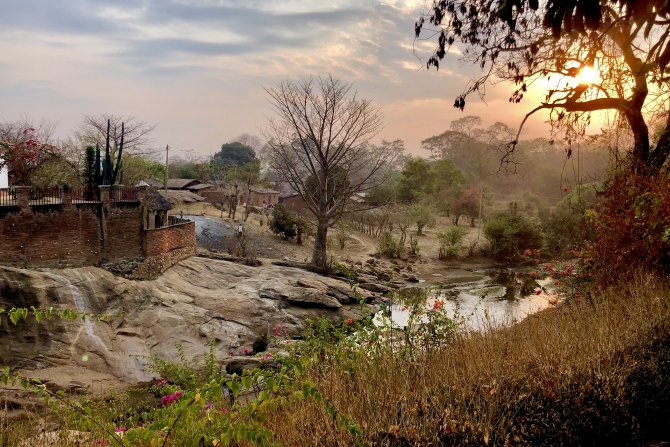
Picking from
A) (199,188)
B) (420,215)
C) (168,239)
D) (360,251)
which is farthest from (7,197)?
(199,188)

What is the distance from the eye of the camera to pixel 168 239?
61.4 feet

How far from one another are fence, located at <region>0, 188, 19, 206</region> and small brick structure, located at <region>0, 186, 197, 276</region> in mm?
33

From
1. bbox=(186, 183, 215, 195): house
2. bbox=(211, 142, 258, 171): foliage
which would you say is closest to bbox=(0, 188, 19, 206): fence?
bbox=(186, 183, 215, 195): house

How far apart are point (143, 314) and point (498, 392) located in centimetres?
1378

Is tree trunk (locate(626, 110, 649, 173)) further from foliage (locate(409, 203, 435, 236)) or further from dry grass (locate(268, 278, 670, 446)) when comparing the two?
foliage (locate(409, 203, 435, 236))

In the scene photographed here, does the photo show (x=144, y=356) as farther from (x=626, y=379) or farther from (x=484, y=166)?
(x=484, y=166)

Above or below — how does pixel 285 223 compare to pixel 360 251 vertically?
above

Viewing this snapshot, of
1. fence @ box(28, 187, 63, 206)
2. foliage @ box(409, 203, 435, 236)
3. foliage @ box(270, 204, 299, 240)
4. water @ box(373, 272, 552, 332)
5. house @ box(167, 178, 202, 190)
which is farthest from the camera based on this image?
house @ box(167, 178, 202, 190)

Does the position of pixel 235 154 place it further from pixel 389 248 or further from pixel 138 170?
pixel 389 248

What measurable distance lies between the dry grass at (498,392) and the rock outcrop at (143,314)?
27.2ft

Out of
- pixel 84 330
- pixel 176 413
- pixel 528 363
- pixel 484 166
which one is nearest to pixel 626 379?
pixel 528 363

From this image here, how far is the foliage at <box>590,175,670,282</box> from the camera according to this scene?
687 centimetres

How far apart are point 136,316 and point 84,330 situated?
1.94 metres

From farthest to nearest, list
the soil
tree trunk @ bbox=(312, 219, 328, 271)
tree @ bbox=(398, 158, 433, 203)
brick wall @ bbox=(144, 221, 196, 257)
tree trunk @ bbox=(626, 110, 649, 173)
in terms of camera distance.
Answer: tree @ bbox=(398, 158, 433, 203), the soil, tree trunk @ bbox=(312, 219, 328, 271), brick wall @ bbox=(144, 221, 196, 257), tree trunk @ bbox=(626, 110, 649, 173)
